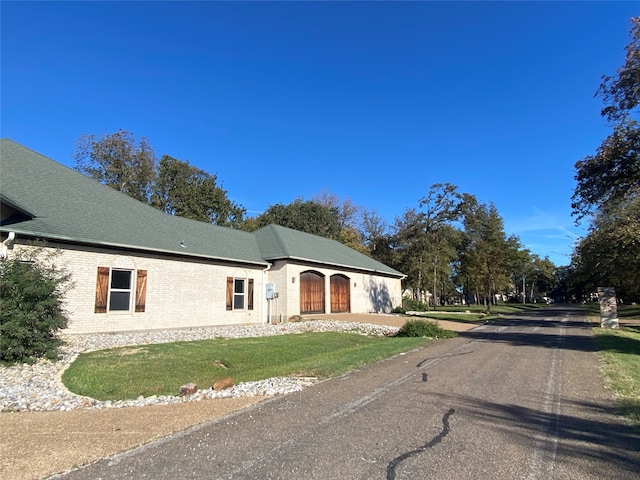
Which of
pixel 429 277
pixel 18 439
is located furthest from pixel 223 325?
pixel 429 277

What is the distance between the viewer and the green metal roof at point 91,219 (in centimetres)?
1437

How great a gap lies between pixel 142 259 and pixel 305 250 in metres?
11.6

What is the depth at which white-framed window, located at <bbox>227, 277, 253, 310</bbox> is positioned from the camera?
2109cm

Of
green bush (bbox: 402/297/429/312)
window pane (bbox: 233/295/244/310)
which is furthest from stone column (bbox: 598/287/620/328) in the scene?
window pane (bbox: 233/295/244/310)

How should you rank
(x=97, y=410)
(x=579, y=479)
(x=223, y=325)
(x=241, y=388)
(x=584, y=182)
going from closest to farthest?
1. (x=579, y=479)
2. (x=97, y=410)
3. (x=241, y=388)
4. (x=584, y=182)
5. (x=223, y=325)

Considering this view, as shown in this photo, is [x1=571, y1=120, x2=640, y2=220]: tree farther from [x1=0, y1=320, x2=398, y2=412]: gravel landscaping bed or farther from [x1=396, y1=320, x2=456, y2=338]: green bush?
[x1=0, y1=320, x2=398, y2=412]: gravel landscaping bed

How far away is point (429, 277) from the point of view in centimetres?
5344

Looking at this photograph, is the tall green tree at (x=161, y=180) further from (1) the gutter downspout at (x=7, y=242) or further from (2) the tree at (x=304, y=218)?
(1) the gutter downspout at (x=7, y=242)

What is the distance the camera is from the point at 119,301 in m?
16.1

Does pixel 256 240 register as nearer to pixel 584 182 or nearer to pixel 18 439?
pixel 584 182

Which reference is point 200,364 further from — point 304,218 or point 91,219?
point 304,218

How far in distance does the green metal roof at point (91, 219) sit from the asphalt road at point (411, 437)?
37.1 feet

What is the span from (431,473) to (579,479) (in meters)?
1.40

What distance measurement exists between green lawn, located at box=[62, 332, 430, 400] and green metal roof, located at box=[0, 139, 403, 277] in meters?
5.01
